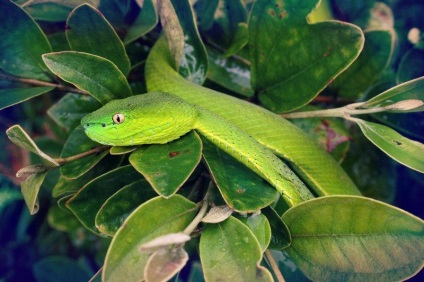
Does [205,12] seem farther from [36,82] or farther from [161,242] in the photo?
Answer: [161,242]

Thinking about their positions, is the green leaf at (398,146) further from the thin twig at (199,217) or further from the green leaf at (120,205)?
the green leaf at (120,205)

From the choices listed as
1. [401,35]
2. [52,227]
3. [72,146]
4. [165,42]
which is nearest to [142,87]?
[165,42]

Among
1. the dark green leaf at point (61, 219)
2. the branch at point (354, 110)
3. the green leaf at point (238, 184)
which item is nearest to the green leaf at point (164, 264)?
the green leaf at point (238, 184)

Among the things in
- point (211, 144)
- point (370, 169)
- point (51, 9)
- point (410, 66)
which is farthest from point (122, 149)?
point (410, 66)

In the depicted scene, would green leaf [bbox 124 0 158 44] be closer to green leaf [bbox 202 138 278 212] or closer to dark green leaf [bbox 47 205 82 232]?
green leaf [bbox 202 138 278 212]

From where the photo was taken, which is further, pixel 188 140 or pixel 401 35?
pixel 401 35

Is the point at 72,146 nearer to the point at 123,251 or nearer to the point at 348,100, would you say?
the point at 123,251
